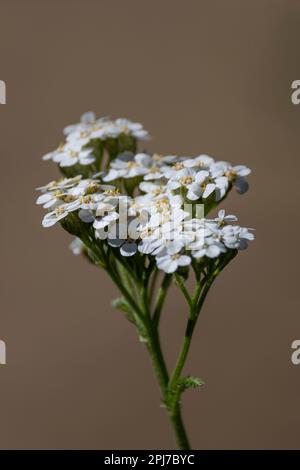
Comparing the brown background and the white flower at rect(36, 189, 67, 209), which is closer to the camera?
the white flower at rect(36, 189, 67, 209)

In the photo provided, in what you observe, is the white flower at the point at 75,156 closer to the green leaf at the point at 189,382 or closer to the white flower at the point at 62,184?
the white flower at the point at 62,184

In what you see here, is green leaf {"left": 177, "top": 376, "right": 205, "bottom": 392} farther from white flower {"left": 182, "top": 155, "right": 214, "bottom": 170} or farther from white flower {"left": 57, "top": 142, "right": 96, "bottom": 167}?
white flower {"left": 57, "top": 142, "right": 96, "bottom": 167}

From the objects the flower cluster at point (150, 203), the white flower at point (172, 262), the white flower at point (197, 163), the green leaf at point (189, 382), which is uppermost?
the white flower at point (197, 163)

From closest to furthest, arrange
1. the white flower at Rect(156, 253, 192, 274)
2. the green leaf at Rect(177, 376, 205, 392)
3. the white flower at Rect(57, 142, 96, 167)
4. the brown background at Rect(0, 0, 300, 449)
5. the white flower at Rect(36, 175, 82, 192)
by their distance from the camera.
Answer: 1. the white flower at Rect(156, 253, 192, 274)
2. the green leaf at Rect(177, 376, 205, 392)
3. the white flower at Rect(36, 175, 82, 192)
4. the white flower at Rect(57, 142, 96, 167)
5. the brown background at Rect(0, 0, 300, 449)

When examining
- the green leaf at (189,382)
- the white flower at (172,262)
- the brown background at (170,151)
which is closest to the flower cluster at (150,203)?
the white flower at (172,262)

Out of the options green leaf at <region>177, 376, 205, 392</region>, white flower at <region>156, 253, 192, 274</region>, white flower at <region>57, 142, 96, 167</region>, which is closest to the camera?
white flower at <region>156, 253, 192, 274</region>

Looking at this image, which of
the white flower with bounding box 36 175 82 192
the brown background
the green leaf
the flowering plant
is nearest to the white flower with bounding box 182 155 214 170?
the flowering plant

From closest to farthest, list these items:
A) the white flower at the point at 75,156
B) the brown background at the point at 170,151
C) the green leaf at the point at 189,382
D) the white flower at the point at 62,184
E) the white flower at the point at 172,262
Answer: the white flower at the point at 172,262, the green leaf at the point at 189,382, the white flower at the point at 62,184, the white flower at the point at 75,156, the brown background at the point at 170,151

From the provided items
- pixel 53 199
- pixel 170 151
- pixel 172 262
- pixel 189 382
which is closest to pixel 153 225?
pixel 172 262
